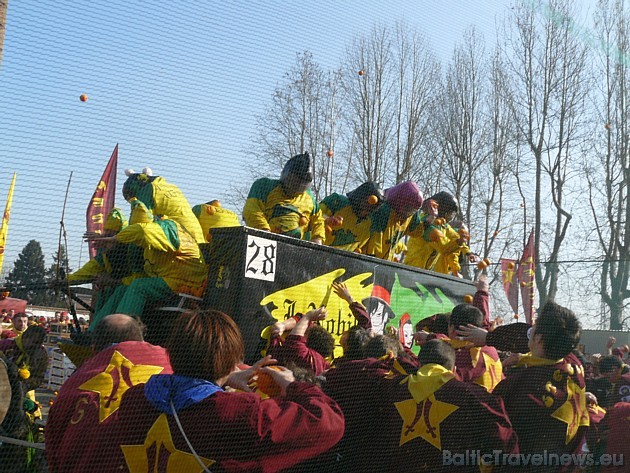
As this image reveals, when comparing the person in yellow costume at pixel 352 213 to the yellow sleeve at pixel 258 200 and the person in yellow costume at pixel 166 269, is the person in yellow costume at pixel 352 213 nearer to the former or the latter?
the yellow sleeve at pixel 258 200

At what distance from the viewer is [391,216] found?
588cm

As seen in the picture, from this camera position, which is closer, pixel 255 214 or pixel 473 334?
pixel 473 334

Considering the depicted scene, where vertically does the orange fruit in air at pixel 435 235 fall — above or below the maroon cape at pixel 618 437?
above

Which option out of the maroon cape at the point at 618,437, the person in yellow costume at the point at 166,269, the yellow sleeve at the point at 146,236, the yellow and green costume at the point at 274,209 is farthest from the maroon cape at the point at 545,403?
the yellow and green costume at the point at 274,209

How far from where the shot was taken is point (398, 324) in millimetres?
4789

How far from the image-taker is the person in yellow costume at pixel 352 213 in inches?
224

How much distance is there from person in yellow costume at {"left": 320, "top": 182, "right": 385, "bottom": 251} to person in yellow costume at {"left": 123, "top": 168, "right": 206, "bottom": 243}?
1657 mm

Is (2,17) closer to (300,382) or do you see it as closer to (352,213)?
(300,382)

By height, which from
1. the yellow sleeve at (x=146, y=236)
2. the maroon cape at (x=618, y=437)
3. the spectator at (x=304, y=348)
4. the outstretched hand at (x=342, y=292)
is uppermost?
the yellow sleeve at (x=146, y=236)

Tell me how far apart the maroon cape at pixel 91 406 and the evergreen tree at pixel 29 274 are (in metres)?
1.07

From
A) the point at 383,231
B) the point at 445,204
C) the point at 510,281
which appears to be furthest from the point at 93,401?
the point at 445,204

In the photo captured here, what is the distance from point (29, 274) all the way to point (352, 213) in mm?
2931

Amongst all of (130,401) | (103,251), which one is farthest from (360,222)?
(130,401)

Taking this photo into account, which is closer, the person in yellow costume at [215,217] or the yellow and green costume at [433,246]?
the person in yellow costume at [215,217]
